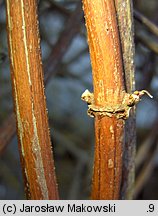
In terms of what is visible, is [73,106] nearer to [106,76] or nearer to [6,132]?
[6,132]

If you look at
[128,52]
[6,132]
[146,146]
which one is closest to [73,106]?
[146,146]

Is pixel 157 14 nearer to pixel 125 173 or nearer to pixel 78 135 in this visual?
pixel 125 173

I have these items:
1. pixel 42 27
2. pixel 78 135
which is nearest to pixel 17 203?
pixel 42 27

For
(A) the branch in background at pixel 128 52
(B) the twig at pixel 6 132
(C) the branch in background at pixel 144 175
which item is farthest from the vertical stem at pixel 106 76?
(C) the branch in background at pixel 144 175

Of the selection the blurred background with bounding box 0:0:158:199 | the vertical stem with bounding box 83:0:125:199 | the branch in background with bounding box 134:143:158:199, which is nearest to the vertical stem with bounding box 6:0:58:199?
the vertical stem with bounding box 83:0:125:199

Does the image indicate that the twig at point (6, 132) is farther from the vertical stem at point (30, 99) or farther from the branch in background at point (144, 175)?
the branch in background at point (144, 175)
